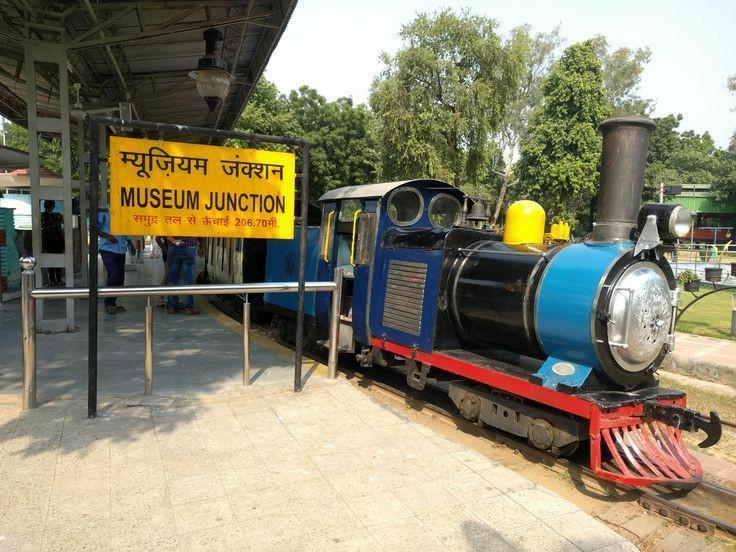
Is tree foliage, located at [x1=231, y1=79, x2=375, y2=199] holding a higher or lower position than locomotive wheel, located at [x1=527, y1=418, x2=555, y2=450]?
higher

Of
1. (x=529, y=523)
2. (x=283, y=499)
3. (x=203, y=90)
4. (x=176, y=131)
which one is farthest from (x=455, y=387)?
(x=203, y=90)

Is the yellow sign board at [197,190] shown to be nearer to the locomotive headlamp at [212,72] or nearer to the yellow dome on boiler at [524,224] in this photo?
the locomotive headlamp at [212,72]

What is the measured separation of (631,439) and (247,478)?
2707 mm

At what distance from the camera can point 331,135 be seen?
29797 mm

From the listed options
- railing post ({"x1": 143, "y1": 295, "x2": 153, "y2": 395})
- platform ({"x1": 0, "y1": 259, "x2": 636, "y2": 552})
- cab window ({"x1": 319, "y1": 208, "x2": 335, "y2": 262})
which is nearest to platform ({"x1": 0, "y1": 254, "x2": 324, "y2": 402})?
platform ({"x1": 0, "y1": 259, "x2": 636, "y2": 552})

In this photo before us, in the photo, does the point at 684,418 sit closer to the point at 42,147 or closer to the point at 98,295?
the point at 98,295

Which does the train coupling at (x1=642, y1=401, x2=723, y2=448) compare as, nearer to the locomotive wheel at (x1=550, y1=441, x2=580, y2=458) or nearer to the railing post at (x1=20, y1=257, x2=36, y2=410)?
the locomotive wheel at (x1=550, y1=441, x2=580, y2=458)

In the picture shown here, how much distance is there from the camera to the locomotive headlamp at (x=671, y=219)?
401 cm

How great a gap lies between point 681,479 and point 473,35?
19793 mm

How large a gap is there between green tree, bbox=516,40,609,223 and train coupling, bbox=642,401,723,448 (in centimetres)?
2385

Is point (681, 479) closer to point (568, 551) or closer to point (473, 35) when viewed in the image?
point (568, 551)

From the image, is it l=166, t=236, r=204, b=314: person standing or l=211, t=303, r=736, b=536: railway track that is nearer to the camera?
l=211, t=303, r=736, b=536: railway track

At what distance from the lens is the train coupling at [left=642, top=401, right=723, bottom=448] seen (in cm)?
380

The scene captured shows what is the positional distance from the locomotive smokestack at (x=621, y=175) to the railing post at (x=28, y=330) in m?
4.51
